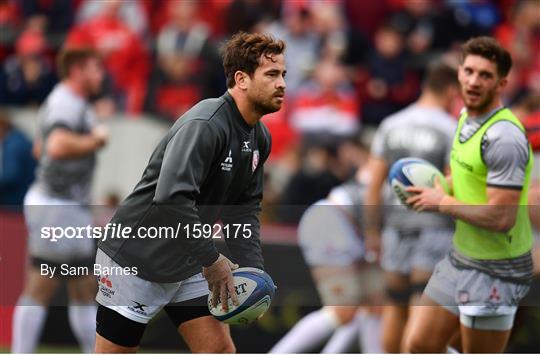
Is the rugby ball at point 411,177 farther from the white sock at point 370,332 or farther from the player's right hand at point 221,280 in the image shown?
the white sock at point 370,332

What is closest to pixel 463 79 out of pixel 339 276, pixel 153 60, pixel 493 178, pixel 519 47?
pixel 493 178

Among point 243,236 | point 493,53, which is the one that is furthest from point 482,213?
point 243,236

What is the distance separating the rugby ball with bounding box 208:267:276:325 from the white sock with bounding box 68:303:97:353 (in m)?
3.41

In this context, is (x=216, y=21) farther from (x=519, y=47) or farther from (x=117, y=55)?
(x=519, y=47)

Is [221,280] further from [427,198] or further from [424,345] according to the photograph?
[424,345]

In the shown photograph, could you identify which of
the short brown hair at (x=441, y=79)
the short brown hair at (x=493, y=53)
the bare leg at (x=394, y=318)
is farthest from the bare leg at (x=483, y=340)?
the short brown hair at (x=441, y=79)

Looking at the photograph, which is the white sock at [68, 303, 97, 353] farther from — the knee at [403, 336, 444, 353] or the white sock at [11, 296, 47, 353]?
the knee at [403, 336, 444, 353]

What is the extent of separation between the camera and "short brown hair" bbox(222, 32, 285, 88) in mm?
6258

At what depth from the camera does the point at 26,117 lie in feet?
43.2

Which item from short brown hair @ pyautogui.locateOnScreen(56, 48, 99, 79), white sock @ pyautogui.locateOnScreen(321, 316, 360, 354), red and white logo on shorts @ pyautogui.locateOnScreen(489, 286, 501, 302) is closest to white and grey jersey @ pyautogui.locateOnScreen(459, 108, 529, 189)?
red and white logo on shorts @ pyautogui.locateOnScreen(489, 286, 501, 302)

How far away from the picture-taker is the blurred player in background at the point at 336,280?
30.8 ft

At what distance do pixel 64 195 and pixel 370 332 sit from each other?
2587 mm

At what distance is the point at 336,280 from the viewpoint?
935 centimetres

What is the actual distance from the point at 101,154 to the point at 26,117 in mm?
1122
